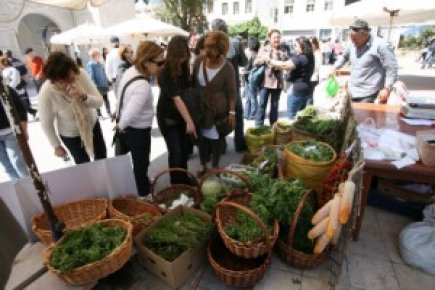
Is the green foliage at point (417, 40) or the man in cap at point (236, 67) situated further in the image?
the green foliage at point (417, 40)

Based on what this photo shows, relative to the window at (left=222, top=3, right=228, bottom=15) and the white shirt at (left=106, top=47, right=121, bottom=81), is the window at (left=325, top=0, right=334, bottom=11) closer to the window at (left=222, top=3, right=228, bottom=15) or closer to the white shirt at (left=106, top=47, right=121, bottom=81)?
the window at (left=222, top=3, right=228, bottom=15)

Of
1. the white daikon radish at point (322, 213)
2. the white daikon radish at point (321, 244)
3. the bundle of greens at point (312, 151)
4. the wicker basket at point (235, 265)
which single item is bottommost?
the wicker basket at point (235, 265)

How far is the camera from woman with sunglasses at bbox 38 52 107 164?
2.57 meters

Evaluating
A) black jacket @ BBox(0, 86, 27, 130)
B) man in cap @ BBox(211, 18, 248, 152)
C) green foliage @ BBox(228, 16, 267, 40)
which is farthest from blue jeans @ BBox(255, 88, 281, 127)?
green foliage @ BBox(228, 16, 267, 40)

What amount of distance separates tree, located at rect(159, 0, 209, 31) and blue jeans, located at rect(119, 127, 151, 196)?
2504cm

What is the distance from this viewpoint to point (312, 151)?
9.90 feet

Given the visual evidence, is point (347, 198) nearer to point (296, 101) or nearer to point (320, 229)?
point (320, 229)

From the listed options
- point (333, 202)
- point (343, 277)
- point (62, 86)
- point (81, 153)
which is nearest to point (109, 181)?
point (81, 153)

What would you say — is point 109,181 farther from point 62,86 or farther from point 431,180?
point 431,180

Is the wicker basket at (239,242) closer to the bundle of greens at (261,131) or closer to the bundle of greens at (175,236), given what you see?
the bundle of greens at (175,236)

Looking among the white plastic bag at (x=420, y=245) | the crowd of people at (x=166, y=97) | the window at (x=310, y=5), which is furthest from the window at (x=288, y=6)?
the white plastic bag at (x=420, y=245)

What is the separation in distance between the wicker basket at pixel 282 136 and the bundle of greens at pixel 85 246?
2.79m

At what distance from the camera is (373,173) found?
231cm

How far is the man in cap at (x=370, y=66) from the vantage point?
12.3 ft
